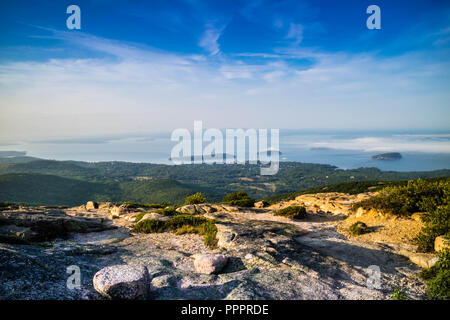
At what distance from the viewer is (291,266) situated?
695 cm

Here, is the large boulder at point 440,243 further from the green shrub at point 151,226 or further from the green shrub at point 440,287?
the green shrub at point 151,226

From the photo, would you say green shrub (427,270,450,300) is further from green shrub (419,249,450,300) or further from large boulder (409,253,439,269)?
large boulder (409,253,439,269)

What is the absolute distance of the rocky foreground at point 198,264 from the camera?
16.7 feet

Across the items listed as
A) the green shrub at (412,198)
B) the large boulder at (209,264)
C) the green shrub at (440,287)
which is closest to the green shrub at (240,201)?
the green shrub at (412,198)

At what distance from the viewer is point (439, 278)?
6.05 metres

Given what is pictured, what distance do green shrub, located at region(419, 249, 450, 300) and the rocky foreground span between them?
0.97 ft

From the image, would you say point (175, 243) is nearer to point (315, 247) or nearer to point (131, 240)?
point (131, 240)

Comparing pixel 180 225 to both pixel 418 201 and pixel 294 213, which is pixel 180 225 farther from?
pixel 418 201

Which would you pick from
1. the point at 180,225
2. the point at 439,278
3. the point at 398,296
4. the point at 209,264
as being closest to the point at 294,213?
the point at 180,225

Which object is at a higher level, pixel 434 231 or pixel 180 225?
pixel 434 231

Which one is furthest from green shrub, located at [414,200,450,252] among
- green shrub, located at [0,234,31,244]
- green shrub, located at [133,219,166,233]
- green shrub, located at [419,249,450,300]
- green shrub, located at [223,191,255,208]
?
green shrub, located at [0,234,31,244]

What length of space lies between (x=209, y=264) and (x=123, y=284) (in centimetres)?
244
